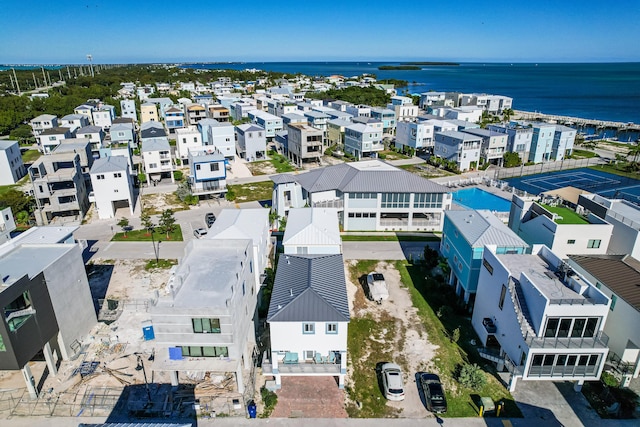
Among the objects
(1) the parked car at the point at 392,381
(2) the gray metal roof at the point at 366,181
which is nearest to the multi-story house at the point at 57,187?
(2) the gray metal roof at the point at 366,181

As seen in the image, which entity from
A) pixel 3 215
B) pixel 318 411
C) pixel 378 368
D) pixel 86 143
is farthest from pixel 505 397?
pixel 86 143

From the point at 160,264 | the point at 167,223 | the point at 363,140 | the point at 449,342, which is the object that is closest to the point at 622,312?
the point at 449,342

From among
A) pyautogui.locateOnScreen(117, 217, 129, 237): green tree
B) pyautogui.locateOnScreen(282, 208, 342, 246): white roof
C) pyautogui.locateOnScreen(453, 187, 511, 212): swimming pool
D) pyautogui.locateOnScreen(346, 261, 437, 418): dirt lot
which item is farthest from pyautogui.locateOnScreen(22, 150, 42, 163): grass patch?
pyautogui.locateOnScreen(453, 187, 511, 212): swimming pool

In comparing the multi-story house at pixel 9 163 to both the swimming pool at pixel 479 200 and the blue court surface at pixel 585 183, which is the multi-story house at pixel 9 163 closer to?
the swimming pool at pixel 479 200

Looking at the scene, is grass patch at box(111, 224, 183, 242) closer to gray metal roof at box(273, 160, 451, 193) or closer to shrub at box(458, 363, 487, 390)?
gray metal roof at box(273, 160, 451, 193)

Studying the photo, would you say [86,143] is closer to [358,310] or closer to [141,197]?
[141,197]

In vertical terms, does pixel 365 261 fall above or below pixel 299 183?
below
